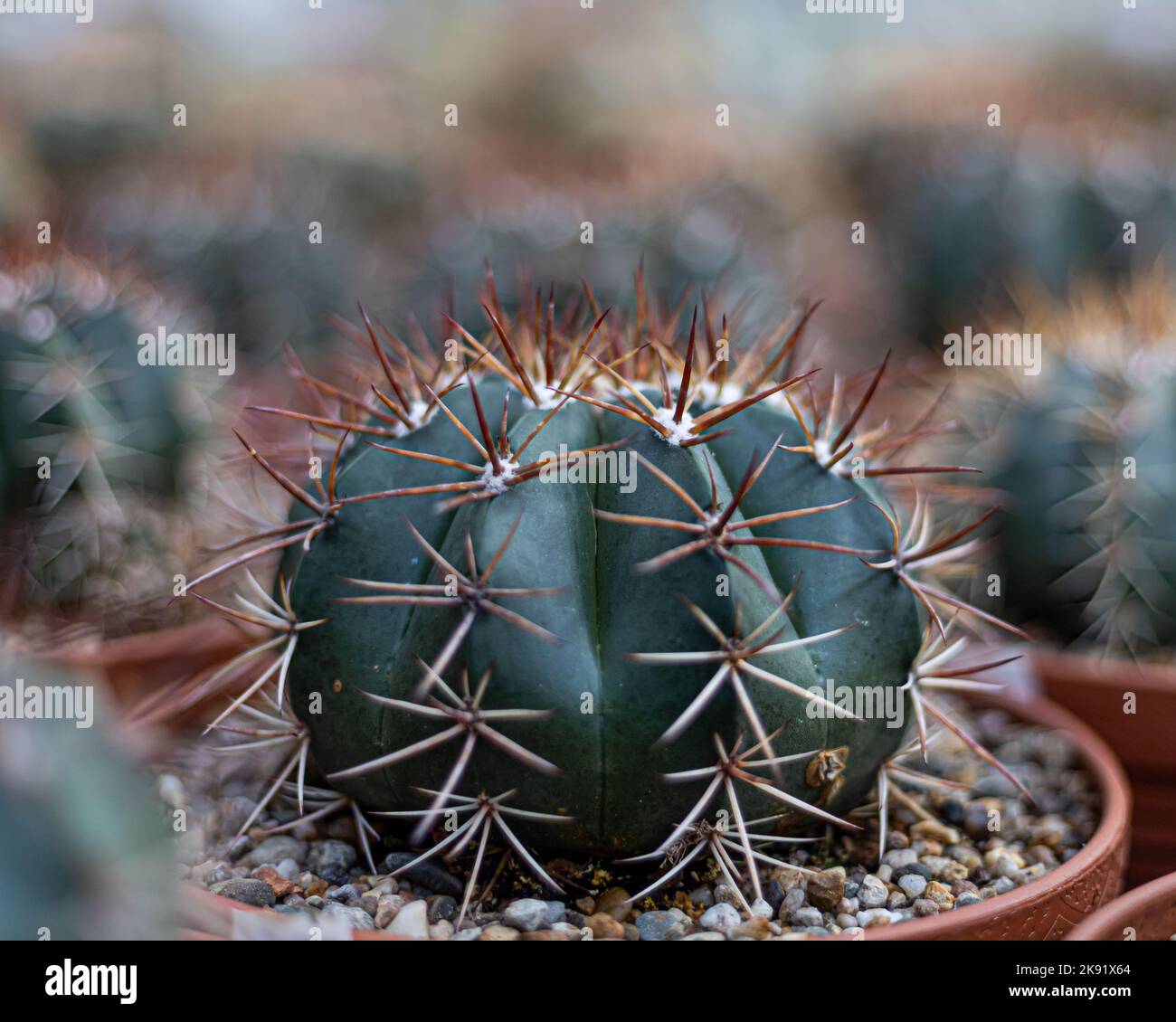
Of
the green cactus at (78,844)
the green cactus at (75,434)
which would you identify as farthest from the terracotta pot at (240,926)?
the green cactus at (75,434)

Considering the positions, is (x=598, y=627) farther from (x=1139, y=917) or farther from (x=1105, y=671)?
(x=1105, y=671)

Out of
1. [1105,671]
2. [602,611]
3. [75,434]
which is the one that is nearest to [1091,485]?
[1105,671]

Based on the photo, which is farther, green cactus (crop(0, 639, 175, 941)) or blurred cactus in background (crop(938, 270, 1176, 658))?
blurred cactus in background (crop(938, 270, 1176, 658))

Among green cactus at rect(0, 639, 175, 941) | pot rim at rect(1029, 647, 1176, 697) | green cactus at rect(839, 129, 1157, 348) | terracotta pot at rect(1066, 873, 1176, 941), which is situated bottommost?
terracotta pot at rect(1066, 873, 1176, 941)

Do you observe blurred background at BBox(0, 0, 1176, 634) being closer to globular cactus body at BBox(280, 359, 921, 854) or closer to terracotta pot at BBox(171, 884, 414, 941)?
globular cactus body at BBox(280, 359, 921, 854)

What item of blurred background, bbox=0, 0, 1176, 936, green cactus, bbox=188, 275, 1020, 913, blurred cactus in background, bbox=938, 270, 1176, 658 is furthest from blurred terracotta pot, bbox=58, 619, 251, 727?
blurred cactus in background, bbox=938, 270, 1176, 658

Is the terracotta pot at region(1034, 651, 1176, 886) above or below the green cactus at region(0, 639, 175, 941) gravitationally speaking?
below
